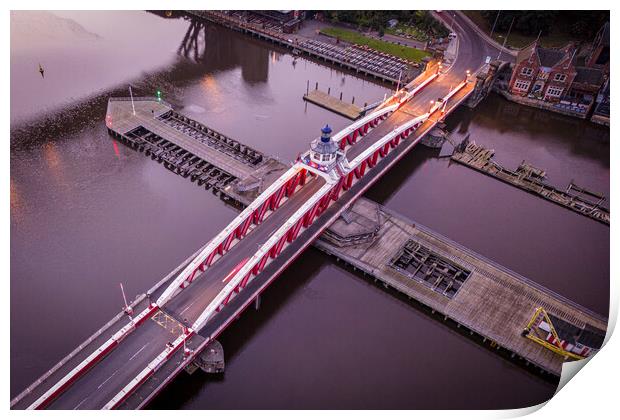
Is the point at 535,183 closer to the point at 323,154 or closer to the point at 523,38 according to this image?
the point at 323,154

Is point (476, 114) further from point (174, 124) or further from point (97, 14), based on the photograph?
point (97, 14)

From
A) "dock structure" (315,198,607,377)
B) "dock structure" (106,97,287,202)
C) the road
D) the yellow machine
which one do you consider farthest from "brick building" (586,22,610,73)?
"dock structure" (106,97,287,202)

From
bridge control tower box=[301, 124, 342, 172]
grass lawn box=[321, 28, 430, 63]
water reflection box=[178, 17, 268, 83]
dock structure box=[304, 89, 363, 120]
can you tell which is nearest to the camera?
bridge control tower box=[301, 124, 342, 172]

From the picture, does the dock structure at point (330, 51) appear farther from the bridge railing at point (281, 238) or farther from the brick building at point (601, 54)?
the brick building at point (601, 54)

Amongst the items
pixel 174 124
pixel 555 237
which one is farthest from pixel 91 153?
pixel 555 237

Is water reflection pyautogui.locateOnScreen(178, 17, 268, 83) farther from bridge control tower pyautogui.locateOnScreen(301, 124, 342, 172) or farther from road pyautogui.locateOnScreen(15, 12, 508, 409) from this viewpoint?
bridge control tower pyautogui.locateOnScreen(301, 124, 342, 172)

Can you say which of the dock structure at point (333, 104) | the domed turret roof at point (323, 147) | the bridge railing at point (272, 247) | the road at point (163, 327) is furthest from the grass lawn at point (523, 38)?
the bridge railing at point (272, 247)

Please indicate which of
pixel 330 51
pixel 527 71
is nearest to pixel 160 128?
pixel 330 51

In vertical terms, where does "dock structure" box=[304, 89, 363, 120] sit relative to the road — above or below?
above
